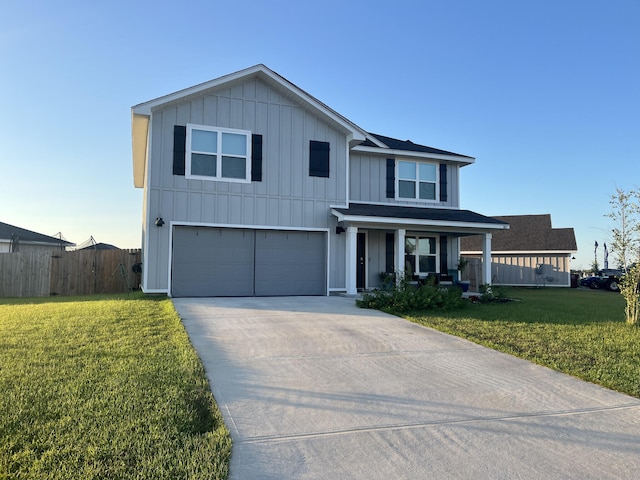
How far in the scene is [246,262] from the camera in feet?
43.6

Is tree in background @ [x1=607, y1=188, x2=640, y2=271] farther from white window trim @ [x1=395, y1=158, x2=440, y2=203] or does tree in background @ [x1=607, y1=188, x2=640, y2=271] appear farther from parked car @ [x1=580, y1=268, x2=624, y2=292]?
parked car @ [x1=580, y1=268, x2=624, y2=292]

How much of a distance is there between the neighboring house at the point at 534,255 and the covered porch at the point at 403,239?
1060 centimetres

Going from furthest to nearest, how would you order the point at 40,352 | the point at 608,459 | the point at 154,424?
the point at 40,352 → the point at 154,424 → the point at 608,459

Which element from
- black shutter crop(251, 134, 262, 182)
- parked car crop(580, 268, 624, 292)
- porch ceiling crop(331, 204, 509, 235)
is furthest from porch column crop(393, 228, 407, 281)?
parked car crop(580, 268, 624, 292)

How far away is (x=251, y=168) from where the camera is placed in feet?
43.3

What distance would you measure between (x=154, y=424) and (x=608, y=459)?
334 cm

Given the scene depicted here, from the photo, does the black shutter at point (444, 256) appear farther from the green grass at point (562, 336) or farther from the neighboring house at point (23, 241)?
the neighboring house at point (23, 241)

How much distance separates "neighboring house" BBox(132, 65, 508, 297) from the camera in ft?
41.0

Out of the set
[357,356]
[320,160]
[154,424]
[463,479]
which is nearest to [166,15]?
[320,160]

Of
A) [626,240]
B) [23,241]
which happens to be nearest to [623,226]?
[626,240]

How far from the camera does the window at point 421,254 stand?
53.6ft

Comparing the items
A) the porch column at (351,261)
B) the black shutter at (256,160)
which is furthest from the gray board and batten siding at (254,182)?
the porch column at (351,261)

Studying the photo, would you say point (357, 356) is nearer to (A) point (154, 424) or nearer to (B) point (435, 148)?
(A) point (154, 424)

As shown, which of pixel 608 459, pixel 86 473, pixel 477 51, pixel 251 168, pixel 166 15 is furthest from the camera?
pixel 477 51
